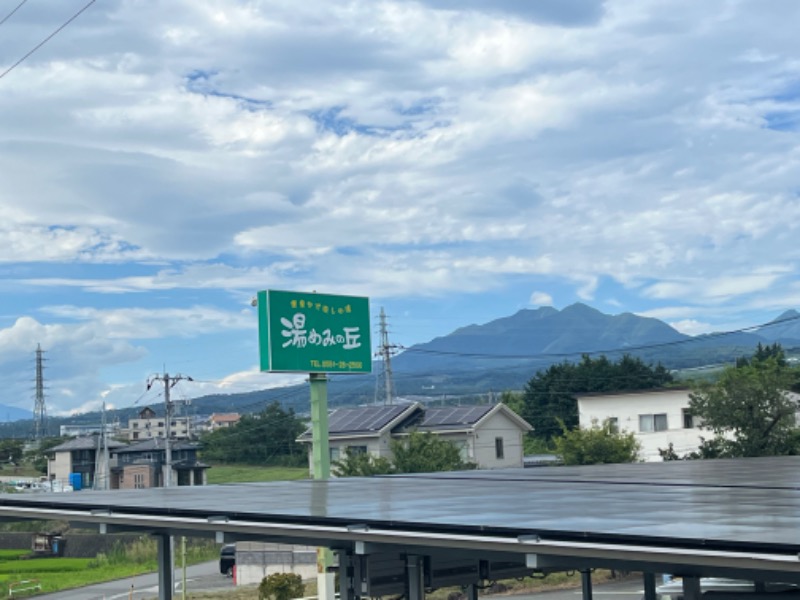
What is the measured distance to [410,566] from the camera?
1052cm

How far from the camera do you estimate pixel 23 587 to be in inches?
1442

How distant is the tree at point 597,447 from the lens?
37.7 metres

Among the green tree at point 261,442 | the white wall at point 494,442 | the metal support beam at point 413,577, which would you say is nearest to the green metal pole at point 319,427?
the metal support beam at point 413,577

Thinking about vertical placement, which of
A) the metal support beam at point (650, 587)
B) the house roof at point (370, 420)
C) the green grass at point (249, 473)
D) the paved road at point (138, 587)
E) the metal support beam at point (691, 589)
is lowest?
the paved road at point (138, 587)

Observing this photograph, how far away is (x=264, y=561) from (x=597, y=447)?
13.1 metres

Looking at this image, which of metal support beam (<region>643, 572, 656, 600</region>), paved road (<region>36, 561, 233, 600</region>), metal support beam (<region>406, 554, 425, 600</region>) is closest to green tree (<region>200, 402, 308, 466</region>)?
paved road (<region>36, 561, 233, 600</region>)

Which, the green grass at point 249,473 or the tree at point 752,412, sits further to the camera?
the green grass at point 249,473

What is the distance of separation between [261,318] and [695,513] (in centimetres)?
1679

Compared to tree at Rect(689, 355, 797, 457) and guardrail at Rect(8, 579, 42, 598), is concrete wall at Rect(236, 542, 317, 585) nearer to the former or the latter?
guardrail at Rect(8, 579, 42, 598)

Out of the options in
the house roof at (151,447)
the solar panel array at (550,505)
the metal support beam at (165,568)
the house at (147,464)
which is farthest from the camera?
the house roof at (151,447)

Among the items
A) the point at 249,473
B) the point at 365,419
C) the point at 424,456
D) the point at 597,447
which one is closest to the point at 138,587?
the point at 424,456

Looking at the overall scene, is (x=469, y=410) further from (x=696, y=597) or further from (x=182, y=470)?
(x=696, y=597)

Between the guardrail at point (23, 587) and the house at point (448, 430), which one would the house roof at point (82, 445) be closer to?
the house at point (448, 430)

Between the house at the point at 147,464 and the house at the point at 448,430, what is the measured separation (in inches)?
595
